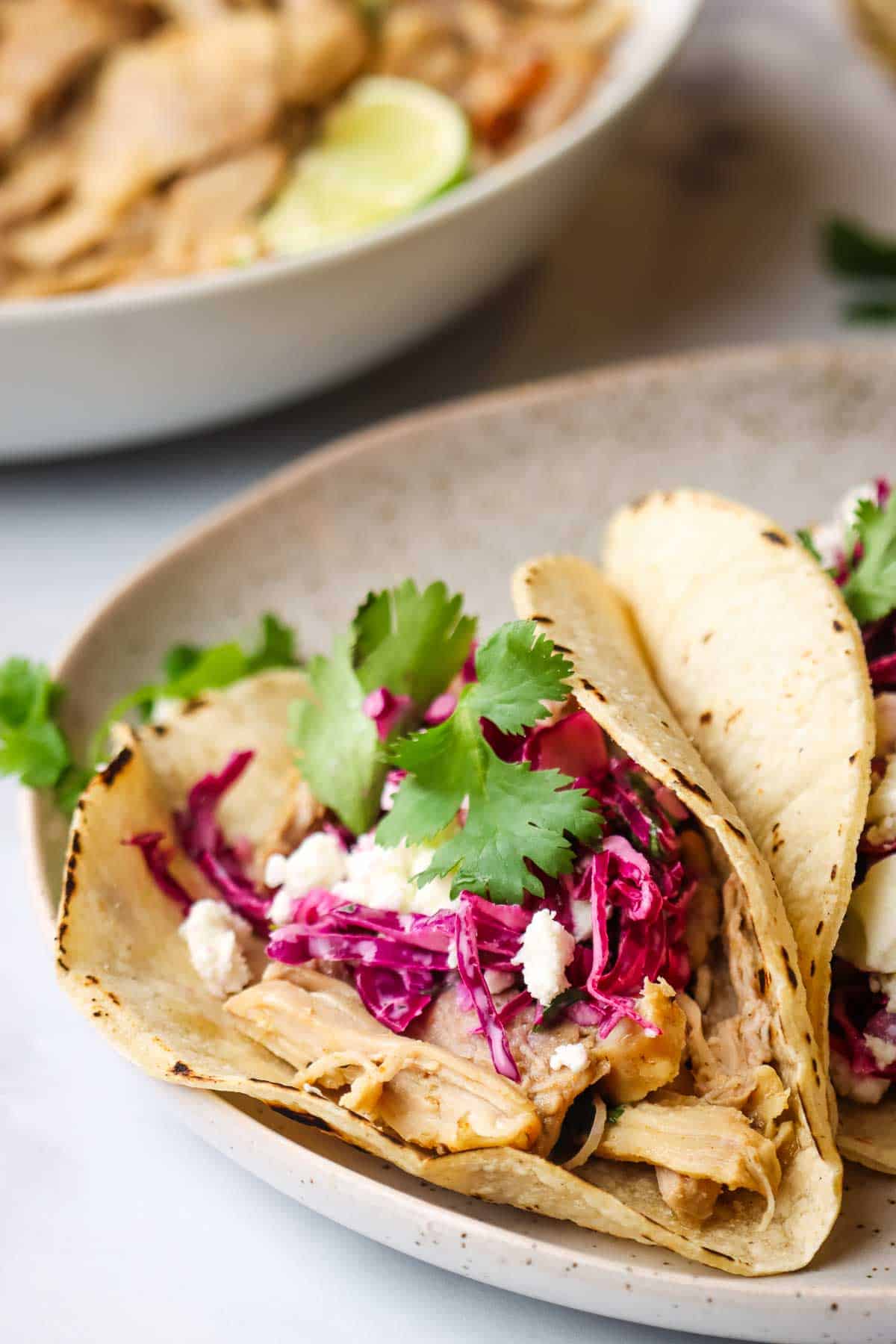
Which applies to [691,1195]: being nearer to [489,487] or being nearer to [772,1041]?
[772,1041]

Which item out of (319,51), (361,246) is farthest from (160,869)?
(319,51)

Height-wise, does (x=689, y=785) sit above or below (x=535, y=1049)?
above

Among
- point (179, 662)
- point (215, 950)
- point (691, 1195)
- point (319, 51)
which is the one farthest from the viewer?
point (319, 51)

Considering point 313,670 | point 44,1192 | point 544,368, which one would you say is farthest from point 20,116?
point 44,1192

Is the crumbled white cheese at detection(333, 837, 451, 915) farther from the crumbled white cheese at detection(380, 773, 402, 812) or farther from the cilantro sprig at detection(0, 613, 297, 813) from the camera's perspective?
the cilantro sprig at detection(0, 613, 297, 813)

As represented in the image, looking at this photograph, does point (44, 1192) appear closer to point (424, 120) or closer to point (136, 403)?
point (136, 403)

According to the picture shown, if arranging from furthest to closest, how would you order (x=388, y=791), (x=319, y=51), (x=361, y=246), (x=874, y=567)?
(x=319, y=51), (x=361, y=246), (x=874, y=567), (x=388, y=791)

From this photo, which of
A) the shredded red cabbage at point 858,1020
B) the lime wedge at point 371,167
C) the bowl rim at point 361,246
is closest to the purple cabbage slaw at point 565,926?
the shredded red cabbage at point 858,1020
